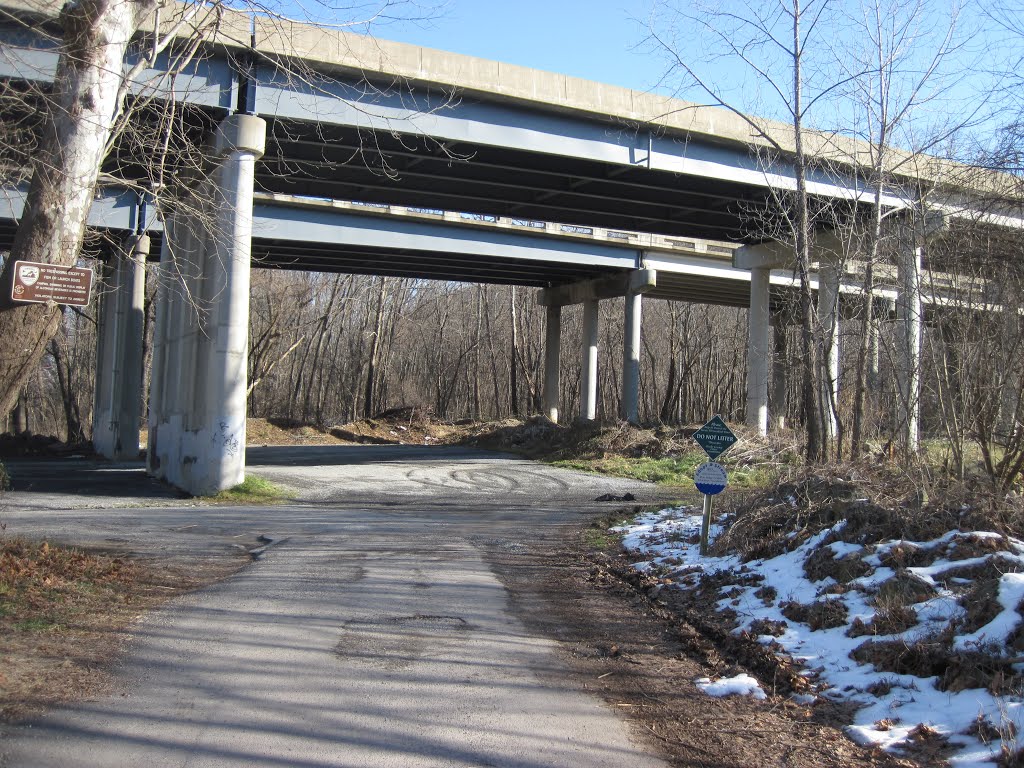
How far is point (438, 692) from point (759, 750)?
188cm

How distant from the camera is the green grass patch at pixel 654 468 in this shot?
70.6 ft

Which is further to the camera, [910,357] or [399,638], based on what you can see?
[910,357]

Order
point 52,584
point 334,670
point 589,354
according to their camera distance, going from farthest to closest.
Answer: point 589,354, point 52,584, point 334,670

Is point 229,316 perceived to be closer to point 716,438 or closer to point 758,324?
point 716,438

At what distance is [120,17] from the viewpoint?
7.00 m

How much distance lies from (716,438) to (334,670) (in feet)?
18.5

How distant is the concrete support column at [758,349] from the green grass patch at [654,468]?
390 cm

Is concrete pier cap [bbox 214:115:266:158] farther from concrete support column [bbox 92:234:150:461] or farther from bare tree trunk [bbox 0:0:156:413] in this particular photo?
concrete support column [bbox 92:234:150:461]

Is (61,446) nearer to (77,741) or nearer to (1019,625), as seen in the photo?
(77,741)

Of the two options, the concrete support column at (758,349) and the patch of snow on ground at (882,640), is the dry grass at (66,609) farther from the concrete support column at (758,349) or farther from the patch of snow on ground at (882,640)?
the concrete support column at (758,349)

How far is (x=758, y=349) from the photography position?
91.1 feet

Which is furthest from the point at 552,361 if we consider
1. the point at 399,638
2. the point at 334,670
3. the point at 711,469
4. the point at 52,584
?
the point at 334,670

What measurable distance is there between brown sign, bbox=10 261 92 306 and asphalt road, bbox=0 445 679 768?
2.64 m

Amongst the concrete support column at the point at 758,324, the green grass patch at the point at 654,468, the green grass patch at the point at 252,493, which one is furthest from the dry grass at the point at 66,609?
the concrete support column at the point at 758,324
